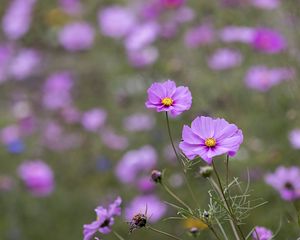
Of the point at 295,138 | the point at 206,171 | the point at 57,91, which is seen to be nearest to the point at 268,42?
the point at 295,138

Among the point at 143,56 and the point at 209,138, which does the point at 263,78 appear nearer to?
the point at 143,56

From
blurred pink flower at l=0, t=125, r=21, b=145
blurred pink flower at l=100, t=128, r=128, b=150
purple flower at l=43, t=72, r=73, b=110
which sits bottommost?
blurred pink flower at l=100, t=128, r=128, b=150

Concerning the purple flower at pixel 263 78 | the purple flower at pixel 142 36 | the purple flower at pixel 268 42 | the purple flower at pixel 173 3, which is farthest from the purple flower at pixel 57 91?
the purple flower at pixel 268 42

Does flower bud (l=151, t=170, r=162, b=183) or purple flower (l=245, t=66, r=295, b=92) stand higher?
purple flower (l=245, t=66, r=295, b=92)

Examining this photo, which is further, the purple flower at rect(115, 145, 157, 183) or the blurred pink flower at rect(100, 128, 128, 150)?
the blurred pink flower at rect(100, 128, 128, 150)

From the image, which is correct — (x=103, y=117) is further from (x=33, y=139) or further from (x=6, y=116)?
(x=6, y=116)

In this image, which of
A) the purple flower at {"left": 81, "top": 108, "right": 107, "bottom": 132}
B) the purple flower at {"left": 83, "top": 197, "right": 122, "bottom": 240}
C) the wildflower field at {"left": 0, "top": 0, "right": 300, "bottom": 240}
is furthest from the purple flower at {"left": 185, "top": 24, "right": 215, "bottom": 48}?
the purple flower at {"left": 83, "top": 197, "right": 122, "bottom": 240}

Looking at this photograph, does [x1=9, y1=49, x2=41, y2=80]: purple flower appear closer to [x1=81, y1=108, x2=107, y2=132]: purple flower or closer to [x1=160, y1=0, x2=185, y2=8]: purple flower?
[x1=81, y1=108, x2=107, y2=132]: purple flower

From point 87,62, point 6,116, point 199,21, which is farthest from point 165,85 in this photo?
point 6,116
